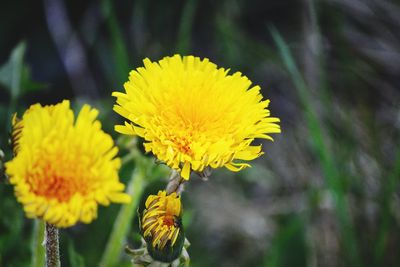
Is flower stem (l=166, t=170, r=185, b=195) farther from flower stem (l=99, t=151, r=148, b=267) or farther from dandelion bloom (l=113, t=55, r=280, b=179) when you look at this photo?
flower stem (l=99, t=151, r=148, b=267)

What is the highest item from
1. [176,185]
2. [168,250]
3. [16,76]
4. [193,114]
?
[16,76]

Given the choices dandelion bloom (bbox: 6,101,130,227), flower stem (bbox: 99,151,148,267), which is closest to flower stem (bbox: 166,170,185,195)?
dandelion bloom (bbox: 6,101,130,227)

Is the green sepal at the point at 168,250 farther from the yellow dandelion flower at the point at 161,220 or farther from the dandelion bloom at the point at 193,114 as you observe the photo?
the dandelion bloom at the point at 193,114

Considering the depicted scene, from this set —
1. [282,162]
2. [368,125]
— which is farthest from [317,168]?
[368,125]

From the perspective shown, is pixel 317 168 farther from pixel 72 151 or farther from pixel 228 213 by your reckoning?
pixel 72 151

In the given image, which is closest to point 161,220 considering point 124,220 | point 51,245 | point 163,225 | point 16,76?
point 163,225

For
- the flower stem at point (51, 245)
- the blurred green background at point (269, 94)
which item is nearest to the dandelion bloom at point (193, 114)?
the flower stem at point (51, 245)

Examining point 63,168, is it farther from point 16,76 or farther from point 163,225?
point 16,76
